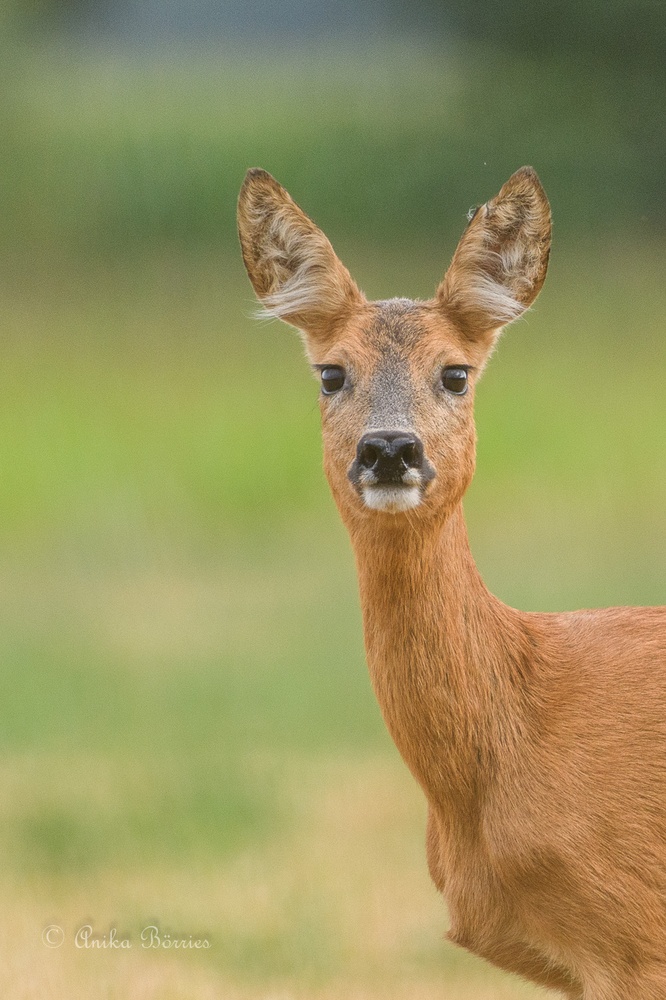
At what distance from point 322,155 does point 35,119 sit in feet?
9.38

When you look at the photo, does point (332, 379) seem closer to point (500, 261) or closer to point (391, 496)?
point (391, 496)

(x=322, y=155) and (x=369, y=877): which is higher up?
(x=322, y=155)

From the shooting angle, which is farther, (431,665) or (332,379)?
(332,379)

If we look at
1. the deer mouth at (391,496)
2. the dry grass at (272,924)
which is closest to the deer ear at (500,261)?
the deer mouth at (391,496)

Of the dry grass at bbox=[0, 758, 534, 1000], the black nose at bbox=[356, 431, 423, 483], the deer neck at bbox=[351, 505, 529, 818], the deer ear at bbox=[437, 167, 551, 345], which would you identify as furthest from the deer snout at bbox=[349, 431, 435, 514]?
the dry grass at bbox=[0, 758, 534, 1000]

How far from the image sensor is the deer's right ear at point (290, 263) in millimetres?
4633

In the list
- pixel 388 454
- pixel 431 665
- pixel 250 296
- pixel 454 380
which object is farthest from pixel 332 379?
pixel 250 296

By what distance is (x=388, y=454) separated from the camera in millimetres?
3982

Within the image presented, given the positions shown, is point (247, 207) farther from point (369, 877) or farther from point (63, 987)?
point (369, 877)

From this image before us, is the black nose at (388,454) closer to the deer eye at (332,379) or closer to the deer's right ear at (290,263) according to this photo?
the deer eye at (332,379)

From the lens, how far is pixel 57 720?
9.72m

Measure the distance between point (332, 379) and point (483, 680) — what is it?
918 millimetres

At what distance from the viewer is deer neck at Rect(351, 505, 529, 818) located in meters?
4.27

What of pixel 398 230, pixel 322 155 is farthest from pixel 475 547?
pixel 322 155
